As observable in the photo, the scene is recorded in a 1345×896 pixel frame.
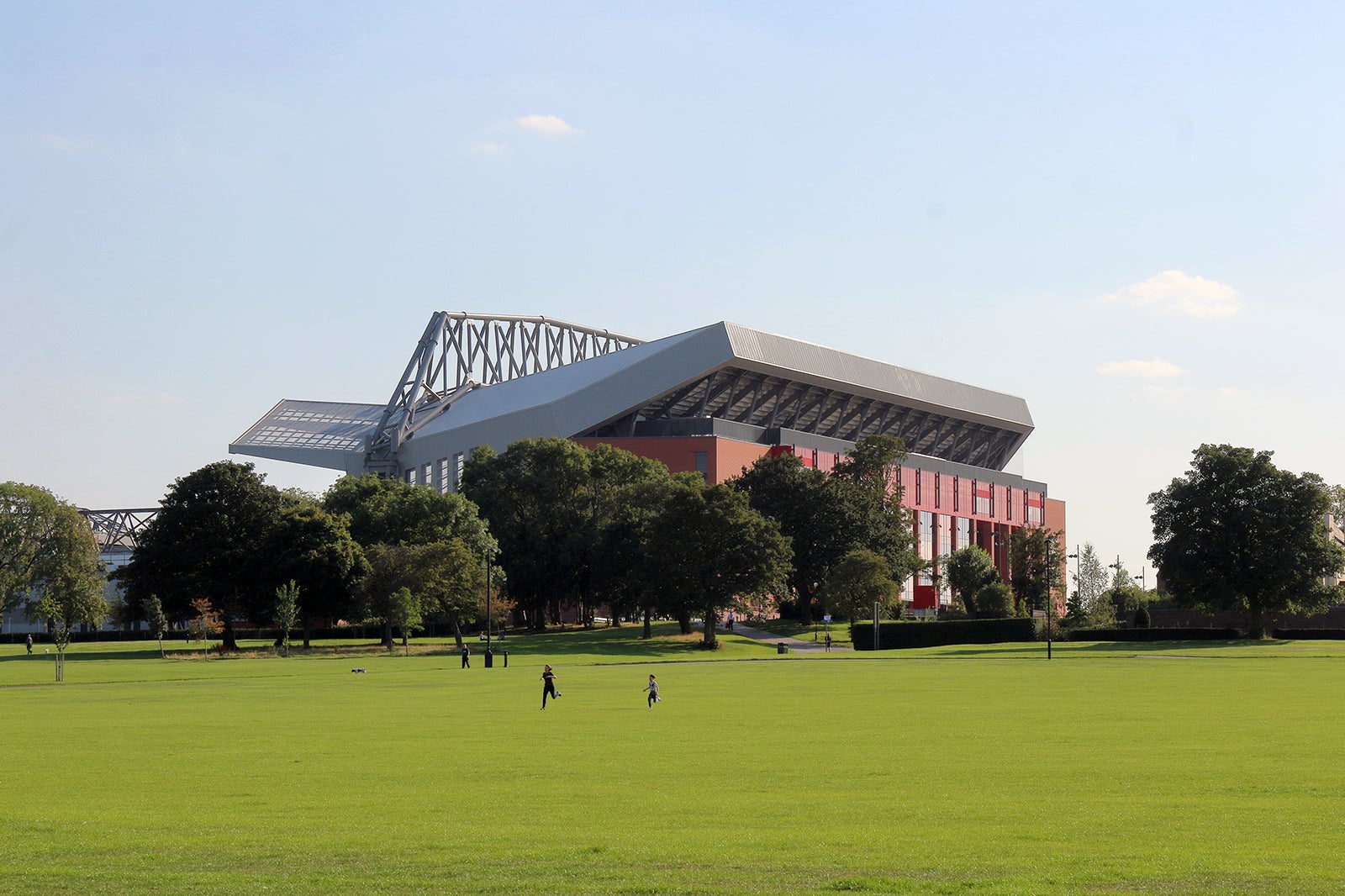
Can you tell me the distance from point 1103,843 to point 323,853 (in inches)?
310

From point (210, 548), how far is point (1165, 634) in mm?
56765

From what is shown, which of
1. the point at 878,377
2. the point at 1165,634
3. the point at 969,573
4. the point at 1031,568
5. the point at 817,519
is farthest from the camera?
the point at 878,377

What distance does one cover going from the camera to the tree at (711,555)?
8325cm

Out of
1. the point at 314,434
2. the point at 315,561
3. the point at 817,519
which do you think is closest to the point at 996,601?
the point at 817,519

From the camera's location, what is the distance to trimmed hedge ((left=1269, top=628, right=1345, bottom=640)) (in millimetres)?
87625

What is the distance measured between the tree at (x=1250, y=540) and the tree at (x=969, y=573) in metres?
31.6

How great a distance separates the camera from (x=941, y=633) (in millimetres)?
88500

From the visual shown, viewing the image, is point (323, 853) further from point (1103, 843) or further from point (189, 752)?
point (189, 752)

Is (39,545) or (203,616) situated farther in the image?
(39,545)

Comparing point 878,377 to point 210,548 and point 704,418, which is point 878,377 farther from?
point 210,548

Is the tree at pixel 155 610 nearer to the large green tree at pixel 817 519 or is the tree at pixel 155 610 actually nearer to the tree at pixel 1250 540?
the large green tree at pixel 817 519

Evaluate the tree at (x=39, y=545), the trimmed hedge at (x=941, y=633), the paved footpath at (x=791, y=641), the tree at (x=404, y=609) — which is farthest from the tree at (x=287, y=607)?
the trimmed hedge at (x=941, y=633)

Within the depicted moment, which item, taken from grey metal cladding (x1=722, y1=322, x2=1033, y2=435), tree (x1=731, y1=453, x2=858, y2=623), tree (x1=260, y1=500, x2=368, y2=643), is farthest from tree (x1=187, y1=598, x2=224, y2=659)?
grey metal cladding (x1=722, y1=322, x2=1033, y2=435)

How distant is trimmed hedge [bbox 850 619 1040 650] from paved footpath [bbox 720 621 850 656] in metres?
1.64
